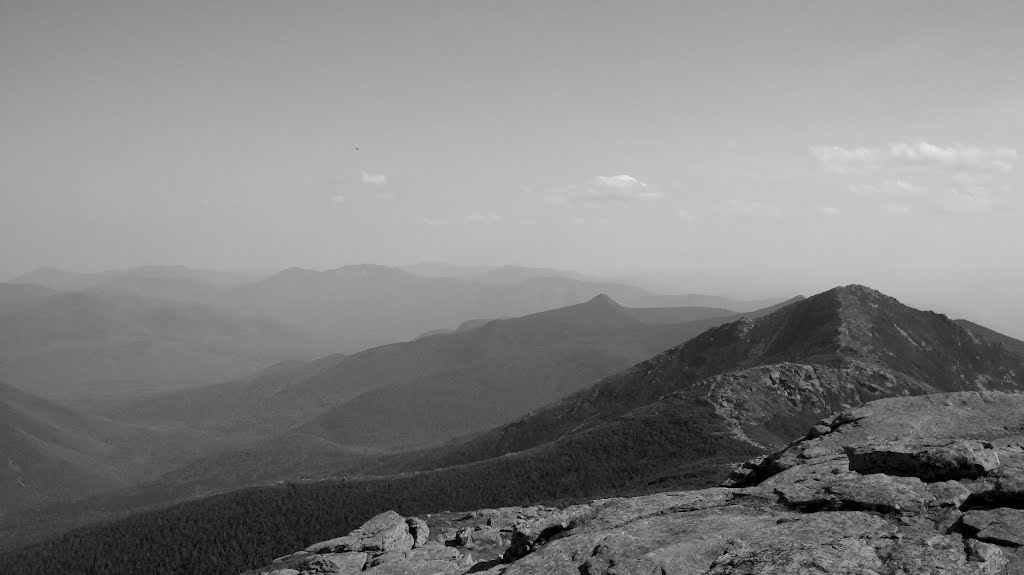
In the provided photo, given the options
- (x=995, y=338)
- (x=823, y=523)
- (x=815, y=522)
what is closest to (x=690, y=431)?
(x=815, y=522)

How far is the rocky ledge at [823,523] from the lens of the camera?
25.2 m

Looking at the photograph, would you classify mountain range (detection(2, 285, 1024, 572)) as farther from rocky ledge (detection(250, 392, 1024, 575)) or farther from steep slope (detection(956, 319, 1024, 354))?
rocky ledge (detection(250, 392, 1024, 575))

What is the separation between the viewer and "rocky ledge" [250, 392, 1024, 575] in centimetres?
2523

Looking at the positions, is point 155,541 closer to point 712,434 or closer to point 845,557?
point 712,434

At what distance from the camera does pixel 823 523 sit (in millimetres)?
29844

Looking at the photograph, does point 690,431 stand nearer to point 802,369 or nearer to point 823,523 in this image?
point 802,369

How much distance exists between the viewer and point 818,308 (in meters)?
174

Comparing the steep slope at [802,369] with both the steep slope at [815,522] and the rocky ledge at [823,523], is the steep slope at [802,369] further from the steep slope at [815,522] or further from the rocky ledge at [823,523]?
the rocky ledge at [823,523]

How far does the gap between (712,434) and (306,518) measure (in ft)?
309

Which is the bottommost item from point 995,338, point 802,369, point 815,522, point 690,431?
point 690,431

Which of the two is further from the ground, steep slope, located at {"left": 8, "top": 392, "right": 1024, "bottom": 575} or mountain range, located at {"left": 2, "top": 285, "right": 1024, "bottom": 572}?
steep slope, located at {"left": 8, "top": 392, "right": 1024, "bottom": 575}

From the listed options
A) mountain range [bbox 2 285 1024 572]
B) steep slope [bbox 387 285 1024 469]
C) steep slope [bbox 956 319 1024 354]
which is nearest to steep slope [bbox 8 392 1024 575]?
mountain range [bbox 2 285 1024 572]

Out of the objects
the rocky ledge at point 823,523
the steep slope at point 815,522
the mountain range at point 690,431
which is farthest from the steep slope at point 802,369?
the rocky ledge at point 823,523

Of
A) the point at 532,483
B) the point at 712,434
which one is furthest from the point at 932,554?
the point at 532,483
